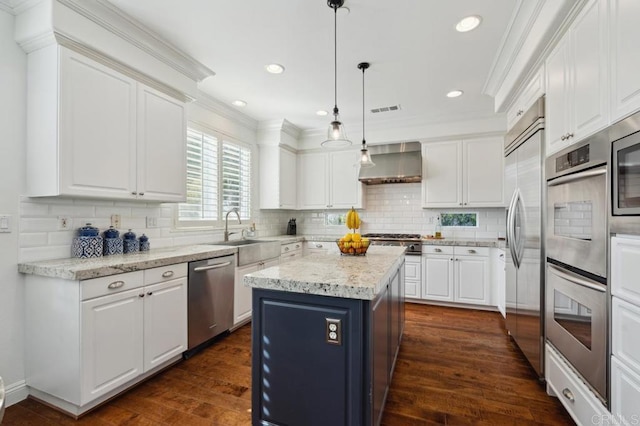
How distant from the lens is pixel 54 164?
1.96 metres

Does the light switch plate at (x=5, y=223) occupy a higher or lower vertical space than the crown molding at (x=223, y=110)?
lower

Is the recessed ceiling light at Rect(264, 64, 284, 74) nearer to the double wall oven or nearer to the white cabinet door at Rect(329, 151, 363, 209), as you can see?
the white cabinet door at Rect(329, 151, 363, 209)

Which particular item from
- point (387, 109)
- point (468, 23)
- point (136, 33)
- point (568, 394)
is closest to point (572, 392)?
point (568, 394)

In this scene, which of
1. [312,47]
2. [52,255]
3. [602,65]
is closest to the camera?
[602,65]

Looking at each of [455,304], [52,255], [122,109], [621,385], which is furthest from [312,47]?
[455,304]

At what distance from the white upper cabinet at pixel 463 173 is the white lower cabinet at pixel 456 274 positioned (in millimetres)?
710

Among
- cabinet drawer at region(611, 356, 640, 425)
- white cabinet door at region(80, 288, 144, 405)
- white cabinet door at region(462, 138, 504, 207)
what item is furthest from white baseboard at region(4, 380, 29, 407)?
white cabinet door at region(462, 138, 504, 207)

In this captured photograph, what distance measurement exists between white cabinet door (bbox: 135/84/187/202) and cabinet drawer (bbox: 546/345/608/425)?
3.21m

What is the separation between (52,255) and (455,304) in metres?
4.34

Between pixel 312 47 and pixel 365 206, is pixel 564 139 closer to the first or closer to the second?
→ pixel 312 47

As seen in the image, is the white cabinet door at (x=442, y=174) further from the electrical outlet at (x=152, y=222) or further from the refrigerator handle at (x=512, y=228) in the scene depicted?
the electrical outlet at (x=152, y=222)

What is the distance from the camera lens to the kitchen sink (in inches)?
128

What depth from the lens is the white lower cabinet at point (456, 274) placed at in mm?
3893

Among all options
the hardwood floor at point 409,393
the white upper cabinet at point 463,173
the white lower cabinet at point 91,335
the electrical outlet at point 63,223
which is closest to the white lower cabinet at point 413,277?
the white upper cabinet at point 463,173
